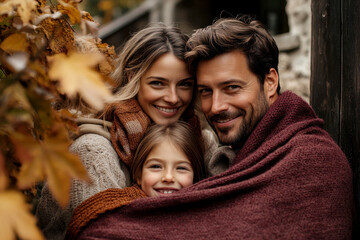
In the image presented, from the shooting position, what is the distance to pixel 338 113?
2402mm

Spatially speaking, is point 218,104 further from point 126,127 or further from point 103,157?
point 103,157

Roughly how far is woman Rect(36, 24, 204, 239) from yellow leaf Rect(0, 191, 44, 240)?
1.28 meters

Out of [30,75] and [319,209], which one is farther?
[319,209]

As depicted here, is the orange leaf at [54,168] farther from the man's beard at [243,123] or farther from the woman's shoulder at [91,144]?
the man's beard at [243,123]

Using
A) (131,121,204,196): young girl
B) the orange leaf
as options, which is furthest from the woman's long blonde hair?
the orange leaf

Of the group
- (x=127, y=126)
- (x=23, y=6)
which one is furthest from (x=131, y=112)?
(x=23, y=6)

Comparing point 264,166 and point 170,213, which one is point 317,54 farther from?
point 170,213

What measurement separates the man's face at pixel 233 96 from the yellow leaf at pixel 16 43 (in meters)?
1.38

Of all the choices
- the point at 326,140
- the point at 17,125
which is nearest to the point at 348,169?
the point at 326,140

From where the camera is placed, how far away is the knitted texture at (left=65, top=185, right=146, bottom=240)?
193 cm

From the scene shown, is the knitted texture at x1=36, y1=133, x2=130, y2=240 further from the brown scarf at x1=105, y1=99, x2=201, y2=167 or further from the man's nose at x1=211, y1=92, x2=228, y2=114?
the man's nose at x1=211, y1=92, x2=228, y2=114

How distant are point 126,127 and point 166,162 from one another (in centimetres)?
33

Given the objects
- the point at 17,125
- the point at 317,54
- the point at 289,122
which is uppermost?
the point at 17,125

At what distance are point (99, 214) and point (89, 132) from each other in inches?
27.1
